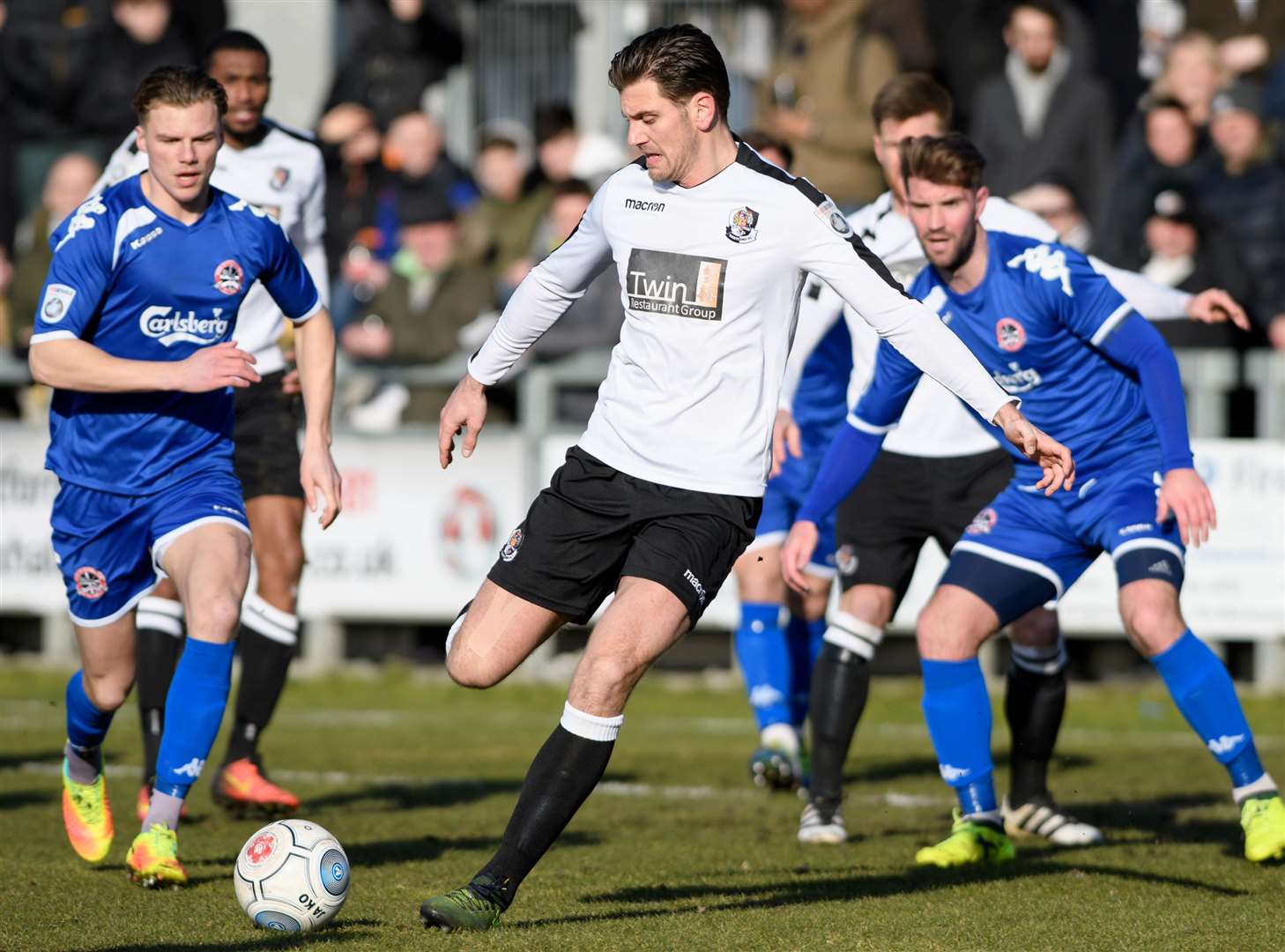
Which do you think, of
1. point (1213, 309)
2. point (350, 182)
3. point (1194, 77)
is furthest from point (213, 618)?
point (350, 182)

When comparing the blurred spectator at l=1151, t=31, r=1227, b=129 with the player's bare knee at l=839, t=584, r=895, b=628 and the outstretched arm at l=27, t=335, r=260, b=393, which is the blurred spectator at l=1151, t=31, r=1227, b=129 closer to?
the player's bare knee at l=839, t=584, r=895, b=628

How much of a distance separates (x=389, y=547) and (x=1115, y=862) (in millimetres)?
6973

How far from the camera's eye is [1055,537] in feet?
22.9

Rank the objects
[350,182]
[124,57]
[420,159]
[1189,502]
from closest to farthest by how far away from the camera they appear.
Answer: [1189,502]
[420,159]
[124,57]
[350,182]

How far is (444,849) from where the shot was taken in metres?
7.30

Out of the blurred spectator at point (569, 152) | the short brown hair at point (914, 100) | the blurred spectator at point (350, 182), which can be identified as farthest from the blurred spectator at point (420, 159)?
the short brown hair at point (914, 100)

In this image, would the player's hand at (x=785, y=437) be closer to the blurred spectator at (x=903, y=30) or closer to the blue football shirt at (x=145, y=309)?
the blue football shirt at (x=145, y=309)

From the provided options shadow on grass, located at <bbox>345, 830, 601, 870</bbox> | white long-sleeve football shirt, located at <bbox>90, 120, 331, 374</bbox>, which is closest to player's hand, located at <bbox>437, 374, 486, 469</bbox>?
shadow on grass, located at <bbox>345, 830, 601, 870</bbox>

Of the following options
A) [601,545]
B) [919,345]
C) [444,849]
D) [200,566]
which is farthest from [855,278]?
[444,849]

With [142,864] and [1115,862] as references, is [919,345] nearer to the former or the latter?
[1115,862]

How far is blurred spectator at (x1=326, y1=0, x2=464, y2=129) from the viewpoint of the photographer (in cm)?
1556

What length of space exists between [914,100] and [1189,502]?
2.46 meters

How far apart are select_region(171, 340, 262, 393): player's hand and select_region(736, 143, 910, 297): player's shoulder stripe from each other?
1640 millimetres

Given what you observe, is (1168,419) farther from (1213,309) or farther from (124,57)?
(124,57)
